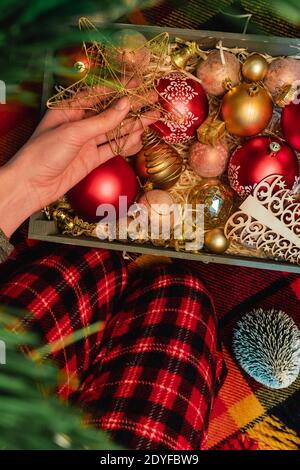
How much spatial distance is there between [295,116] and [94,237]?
54 cm

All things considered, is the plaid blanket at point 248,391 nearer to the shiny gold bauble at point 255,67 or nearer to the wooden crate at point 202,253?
the wooden crate at point 202,253

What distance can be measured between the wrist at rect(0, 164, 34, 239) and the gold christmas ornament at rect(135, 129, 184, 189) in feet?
0.91

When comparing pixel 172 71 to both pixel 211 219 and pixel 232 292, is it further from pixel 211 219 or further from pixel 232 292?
pixel 232 292

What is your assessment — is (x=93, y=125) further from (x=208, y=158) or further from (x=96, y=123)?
(x=208, y=158)

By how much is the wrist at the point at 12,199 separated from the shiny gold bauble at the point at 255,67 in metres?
0.53

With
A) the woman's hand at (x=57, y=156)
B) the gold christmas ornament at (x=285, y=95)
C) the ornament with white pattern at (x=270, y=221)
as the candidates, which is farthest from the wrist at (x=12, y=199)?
the gold christmas ornament at (x=285, y=95)

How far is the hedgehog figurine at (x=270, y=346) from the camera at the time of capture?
3.79 ft

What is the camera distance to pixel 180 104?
999mm

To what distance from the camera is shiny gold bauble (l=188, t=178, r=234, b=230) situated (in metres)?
1.05

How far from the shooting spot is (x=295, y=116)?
990 mm

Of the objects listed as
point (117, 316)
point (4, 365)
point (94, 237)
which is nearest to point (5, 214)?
point (94, 237)

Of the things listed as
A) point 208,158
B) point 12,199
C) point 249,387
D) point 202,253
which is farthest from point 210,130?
point 249,387

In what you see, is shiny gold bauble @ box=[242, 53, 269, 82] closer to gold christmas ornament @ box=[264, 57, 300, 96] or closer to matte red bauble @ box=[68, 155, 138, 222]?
gold christmas ornament @ box=[264, 57, 300, 96]

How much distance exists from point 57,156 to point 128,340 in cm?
45
